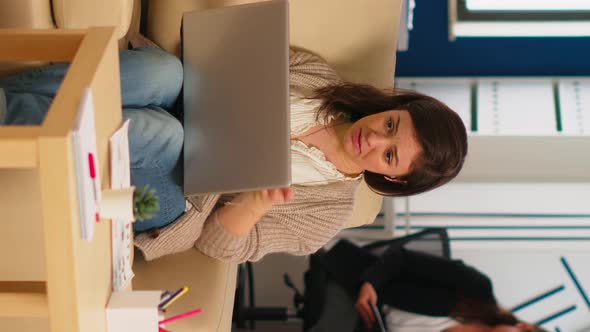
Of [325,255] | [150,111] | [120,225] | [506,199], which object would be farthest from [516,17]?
[120,225]

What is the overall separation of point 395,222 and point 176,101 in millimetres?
1482

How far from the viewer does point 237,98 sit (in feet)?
5.18

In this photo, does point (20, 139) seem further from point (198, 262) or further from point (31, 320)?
point (198, 262)

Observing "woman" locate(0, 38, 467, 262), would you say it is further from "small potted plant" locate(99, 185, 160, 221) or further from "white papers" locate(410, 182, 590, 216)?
"white papers" locate(410, 182, 590, 216)

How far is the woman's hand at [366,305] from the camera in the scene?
2.55 meters

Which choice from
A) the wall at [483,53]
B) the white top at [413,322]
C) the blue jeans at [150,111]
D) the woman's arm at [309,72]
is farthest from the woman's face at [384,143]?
the wall at [483,53]

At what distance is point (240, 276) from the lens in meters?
2.98

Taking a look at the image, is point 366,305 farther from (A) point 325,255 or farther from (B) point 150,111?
(B) point 150,111

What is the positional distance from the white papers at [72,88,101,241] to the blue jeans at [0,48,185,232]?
1.52ft

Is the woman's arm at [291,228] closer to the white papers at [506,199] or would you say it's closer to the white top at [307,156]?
the white top at [307,156]

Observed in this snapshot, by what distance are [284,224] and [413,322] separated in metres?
0.95

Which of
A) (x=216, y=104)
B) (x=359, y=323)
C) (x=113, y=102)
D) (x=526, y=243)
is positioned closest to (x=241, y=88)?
(x=216, y=104)

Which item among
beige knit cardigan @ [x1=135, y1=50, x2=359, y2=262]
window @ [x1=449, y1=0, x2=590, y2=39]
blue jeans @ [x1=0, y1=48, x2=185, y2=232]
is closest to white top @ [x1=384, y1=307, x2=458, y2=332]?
beige knit cardigan @ [x1=135, y1=50, x2=359, y2=262]

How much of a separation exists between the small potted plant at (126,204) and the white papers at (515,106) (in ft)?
6.76
